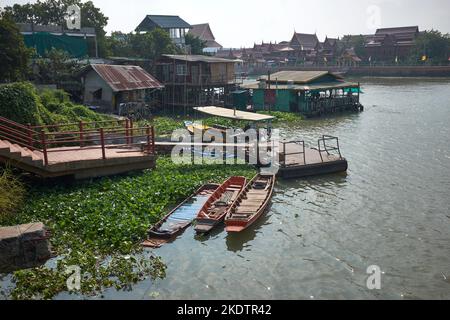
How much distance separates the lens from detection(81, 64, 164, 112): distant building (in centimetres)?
3553

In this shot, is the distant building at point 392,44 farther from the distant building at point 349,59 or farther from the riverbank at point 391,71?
the riverbank at point 391,71

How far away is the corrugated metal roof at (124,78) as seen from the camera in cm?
3528

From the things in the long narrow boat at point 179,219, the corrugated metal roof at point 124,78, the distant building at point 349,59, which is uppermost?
the distant building at point 349,59

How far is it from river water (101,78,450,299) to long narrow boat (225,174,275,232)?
0.55 metres

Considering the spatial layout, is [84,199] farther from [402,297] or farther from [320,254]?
[402,297]

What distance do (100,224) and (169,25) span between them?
5170cm

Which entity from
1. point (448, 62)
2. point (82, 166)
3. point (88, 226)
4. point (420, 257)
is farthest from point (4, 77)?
point (448, 62)

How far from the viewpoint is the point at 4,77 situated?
92.5ft

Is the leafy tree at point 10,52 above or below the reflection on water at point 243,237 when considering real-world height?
above

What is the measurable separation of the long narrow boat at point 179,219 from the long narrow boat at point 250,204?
1.39 meters

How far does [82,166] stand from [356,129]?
25.4m

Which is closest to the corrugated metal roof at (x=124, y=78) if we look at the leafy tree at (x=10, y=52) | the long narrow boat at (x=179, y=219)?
the leafy tree at (x=10, y=52)

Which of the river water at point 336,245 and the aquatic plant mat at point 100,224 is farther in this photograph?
the river water at point 336,245
